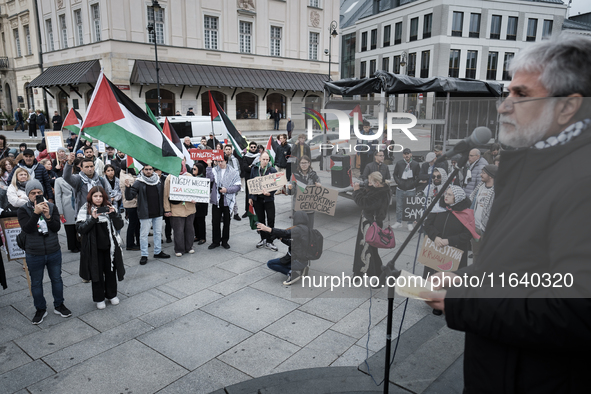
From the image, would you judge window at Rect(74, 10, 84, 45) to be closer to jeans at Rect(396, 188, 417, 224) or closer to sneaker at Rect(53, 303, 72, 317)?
sneaker at Rect(53, 303, 72, 317)

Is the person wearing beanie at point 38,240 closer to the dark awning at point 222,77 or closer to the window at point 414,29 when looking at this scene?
the dark awning at point 222,77

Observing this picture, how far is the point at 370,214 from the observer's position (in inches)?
111

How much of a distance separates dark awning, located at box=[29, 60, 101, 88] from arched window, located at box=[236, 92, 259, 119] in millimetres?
9999

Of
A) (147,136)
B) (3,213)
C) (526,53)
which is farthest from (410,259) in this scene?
(3,213)

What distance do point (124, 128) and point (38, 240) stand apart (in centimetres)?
204

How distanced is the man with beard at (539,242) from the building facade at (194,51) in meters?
22.9

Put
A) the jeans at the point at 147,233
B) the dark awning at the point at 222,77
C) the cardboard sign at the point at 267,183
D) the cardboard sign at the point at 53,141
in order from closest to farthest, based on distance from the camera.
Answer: the jeans at the point at 147,233, the cardboard sign at the point at 267,183, the cardboard sign at the point at 53,141, the dark awning at the point at 222,77

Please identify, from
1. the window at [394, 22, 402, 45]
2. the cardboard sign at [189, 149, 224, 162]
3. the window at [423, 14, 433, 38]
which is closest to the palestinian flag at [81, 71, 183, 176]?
the cardboard sign at [189, 149, 224, 162]

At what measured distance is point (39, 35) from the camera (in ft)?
100

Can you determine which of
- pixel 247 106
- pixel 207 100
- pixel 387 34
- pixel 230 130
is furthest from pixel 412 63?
pixel 230 130

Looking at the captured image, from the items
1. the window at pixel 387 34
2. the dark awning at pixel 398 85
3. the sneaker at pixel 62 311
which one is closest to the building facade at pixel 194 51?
the dark awning at pixel 398 85

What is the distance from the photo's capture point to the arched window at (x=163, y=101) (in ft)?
90.9

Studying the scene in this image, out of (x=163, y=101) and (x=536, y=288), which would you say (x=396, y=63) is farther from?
(x=536, y=288)

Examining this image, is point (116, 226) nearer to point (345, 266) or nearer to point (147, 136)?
point (147, 136)
